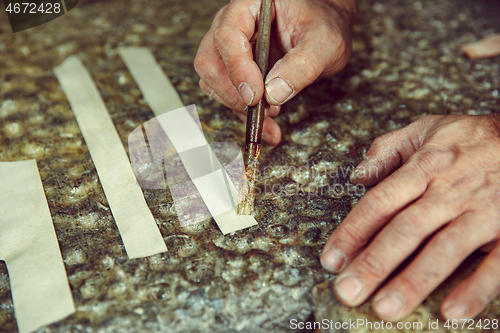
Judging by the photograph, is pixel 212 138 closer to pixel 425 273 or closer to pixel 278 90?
pixel 278 90

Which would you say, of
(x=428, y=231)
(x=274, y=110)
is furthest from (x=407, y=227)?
(x=274, y=110)

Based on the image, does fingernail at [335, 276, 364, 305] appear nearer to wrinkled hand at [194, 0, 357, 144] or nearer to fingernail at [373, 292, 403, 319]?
fingernail at [373, 292, 403, 319]

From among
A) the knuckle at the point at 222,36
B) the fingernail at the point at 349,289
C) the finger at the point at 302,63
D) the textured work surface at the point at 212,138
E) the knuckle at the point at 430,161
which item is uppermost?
the knuckle at the point at 222,36

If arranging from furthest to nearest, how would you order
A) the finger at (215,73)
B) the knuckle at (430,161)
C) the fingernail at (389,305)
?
the finger at (215,73) → the knuckle at (430,161) → the fingernail at (389,305)

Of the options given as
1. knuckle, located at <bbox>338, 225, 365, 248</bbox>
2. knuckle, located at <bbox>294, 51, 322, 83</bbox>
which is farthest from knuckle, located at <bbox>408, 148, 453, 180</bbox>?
knuckle, located at <bbox>294, 51, 322, 83</bbox>

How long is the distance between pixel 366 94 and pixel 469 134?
525 mm

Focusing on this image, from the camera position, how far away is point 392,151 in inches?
42.0

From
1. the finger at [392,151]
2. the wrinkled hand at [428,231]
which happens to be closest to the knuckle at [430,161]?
the wrinkled hand at [428,231]

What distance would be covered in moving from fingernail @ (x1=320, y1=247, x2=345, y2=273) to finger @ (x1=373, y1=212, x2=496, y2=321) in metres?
0.10

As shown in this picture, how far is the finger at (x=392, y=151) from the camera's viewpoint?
3.49 feet

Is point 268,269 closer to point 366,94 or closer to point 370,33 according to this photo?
point 366,94

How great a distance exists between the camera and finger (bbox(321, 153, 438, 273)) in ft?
2.88

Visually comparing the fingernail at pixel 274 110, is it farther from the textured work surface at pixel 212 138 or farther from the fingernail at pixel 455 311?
the fingernail at pixel 455 311

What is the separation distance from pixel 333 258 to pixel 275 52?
747mm
